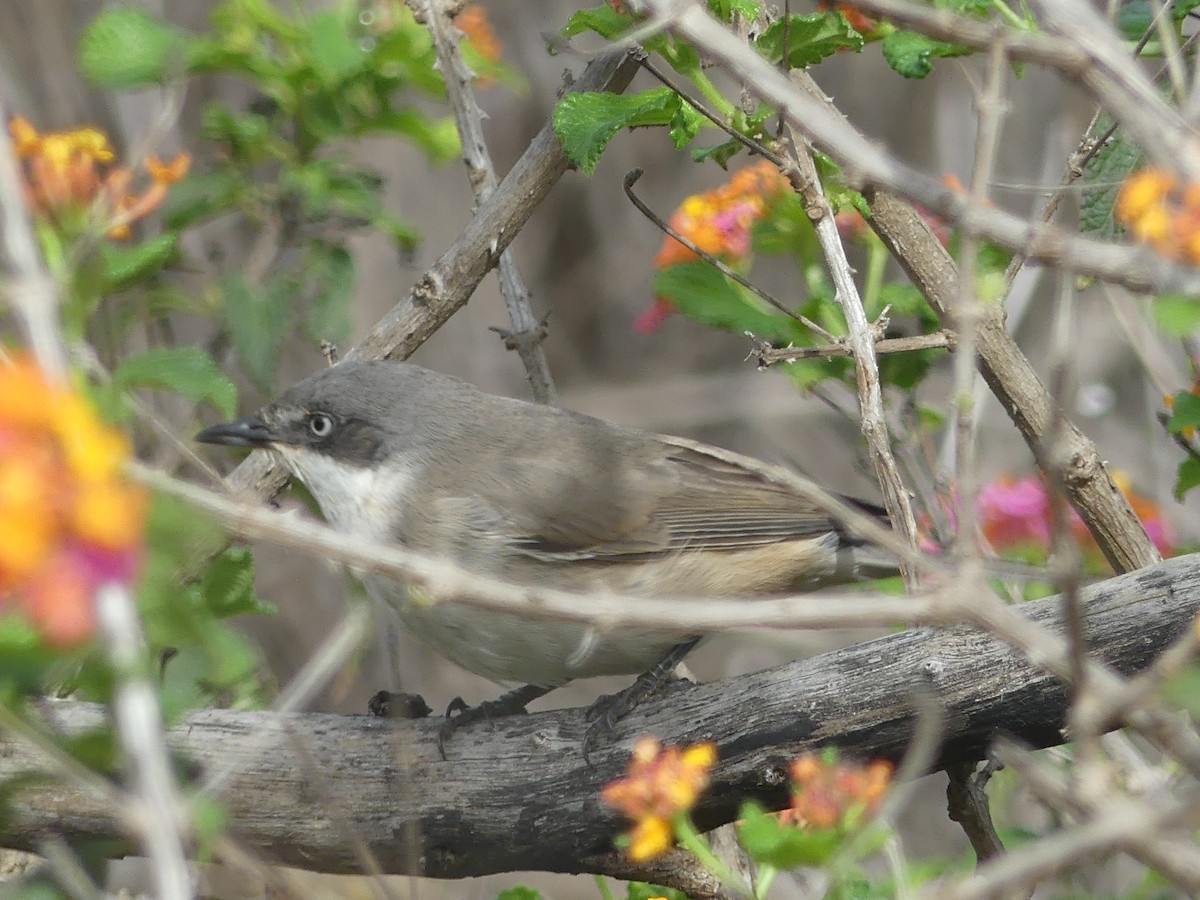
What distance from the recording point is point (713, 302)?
363 centimetres

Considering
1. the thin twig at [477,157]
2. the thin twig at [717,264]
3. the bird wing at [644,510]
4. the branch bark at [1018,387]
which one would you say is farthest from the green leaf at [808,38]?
the bird wing at [644,510]

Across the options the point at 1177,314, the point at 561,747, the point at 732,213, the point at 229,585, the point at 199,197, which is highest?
the point at 199,197

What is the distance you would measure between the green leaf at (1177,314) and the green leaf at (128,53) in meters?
3.06

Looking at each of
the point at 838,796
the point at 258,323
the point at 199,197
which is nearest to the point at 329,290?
the point at 258,323

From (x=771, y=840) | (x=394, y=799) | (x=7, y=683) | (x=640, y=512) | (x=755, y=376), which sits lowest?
(x=771, y=840)

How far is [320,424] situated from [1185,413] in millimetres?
2329

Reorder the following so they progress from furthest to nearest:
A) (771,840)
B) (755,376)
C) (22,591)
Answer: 1. (755,376)
2. (771,840)
3. (22,591)

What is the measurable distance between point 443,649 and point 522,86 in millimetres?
2051

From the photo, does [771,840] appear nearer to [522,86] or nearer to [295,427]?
[295,427]

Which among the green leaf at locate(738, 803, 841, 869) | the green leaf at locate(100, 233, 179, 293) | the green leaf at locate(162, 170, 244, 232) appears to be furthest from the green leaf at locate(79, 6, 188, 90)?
the green leaf at locate(738, 803, 841, 869)

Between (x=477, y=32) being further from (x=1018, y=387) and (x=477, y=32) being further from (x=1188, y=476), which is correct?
(x=1188, y=476)

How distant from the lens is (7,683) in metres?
1.90

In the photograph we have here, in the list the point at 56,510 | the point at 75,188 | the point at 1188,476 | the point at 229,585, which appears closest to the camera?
the point at 56,510

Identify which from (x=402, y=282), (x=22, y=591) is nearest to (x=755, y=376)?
(x=402, y=282)
